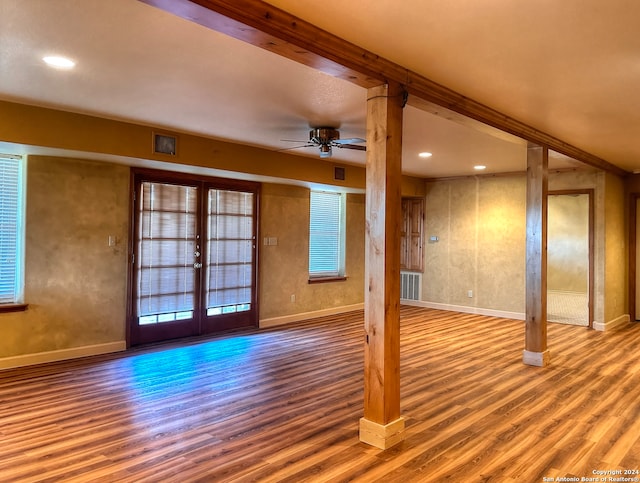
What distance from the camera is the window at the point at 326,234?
825 cm

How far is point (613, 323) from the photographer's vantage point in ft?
24.2

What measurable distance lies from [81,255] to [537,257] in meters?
5.11

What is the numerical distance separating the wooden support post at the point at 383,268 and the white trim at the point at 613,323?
5447 millimetres

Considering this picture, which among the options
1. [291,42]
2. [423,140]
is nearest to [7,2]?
[291,42]

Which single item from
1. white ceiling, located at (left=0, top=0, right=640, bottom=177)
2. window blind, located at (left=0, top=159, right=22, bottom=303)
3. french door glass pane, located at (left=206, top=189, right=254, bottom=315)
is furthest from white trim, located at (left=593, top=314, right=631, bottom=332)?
window blind, located at (left=0, top=159, right=22, bottom=303)

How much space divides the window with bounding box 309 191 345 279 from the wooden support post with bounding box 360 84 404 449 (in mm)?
5025

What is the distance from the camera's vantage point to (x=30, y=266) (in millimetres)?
4926

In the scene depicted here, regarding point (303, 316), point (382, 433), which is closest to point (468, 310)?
point (303, 316)

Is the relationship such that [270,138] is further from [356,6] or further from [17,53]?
[356,6]

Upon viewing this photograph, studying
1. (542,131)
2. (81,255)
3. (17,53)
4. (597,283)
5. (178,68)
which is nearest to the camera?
(17,53)

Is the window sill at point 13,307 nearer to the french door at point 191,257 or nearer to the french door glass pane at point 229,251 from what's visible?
the french door at point 191,257

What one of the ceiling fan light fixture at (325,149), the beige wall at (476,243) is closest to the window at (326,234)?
the beige wall at (476,243)

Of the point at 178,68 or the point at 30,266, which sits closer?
the point at 178,68

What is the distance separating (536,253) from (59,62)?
478 cm
